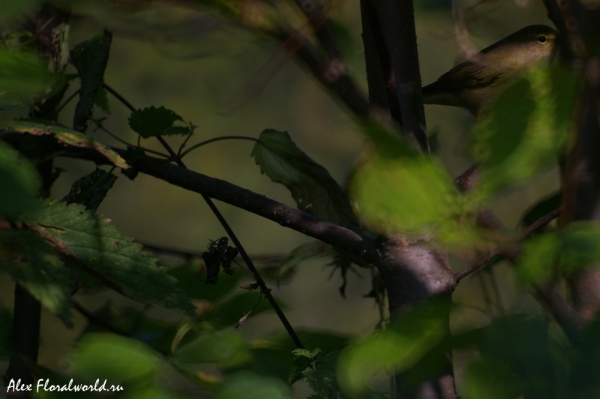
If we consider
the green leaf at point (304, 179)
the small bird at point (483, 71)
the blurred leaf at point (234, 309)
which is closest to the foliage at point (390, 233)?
the blurred leaf at point (234, 309)

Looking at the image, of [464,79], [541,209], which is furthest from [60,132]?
[464,79]

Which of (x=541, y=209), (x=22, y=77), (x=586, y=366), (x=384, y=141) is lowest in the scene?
(x=586, y=366)

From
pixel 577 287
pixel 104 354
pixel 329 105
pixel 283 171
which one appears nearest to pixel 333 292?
pixel 329 105

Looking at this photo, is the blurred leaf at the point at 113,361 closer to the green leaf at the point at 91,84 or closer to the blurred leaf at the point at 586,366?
the blurred leaf at the point at 586,366

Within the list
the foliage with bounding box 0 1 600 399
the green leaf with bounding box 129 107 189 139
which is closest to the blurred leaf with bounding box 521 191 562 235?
the foliage with bounding box 0 1 600 399

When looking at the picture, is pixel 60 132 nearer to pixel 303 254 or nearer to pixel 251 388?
pixel 251 388

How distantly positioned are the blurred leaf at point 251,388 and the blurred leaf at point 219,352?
12cm

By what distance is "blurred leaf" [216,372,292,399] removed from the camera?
0.44 meters

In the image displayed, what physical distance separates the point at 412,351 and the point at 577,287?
51 centimetres

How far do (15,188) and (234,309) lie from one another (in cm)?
59

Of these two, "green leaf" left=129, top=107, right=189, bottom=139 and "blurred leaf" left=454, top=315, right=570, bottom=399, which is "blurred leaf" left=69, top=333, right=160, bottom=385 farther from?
"green leaf" left=129, top=107, right=189, bottom=139

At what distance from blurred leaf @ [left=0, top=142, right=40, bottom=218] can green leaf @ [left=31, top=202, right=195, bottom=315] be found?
0.26 m

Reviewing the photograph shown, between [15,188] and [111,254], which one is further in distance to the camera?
[111,254]

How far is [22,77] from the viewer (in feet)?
1.34
